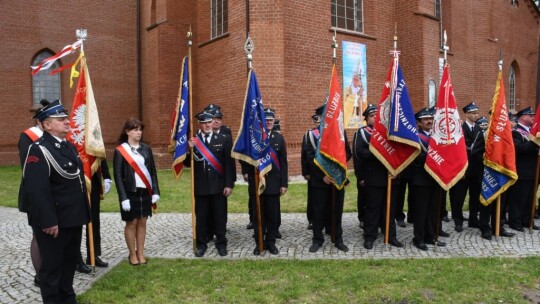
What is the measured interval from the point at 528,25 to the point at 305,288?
27.3 meters

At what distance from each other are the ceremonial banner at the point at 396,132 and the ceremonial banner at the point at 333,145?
538 mm

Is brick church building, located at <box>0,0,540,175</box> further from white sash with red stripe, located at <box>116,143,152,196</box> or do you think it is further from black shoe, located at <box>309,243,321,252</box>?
white sash with red stripe, located at <box>116,143,152,196</box>

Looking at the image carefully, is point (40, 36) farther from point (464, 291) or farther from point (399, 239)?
point (464, 291)

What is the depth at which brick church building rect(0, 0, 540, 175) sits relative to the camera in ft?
44.9

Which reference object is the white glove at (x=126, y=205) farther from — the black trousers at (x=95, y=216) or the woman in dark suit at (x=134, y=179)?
the black trousers at (x=95, y=216)

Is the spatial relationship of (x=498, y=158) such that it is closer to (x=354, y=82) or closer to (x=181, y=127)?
(x=181, y=127)

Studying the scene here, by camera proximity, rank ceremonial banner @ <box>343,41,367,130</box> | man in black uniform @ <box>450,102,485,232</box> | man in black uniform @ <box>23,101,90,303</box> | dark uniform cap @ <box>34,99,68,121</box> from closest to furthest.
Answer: man in black uniform @ <box>23,101,90,303</box> < dark uniform cap @ <box>34,99,68,121</box> < man in black uniform @ <box>450,102,485,232</box> < ceremonial banner @ <box>343,41,367,130</box>

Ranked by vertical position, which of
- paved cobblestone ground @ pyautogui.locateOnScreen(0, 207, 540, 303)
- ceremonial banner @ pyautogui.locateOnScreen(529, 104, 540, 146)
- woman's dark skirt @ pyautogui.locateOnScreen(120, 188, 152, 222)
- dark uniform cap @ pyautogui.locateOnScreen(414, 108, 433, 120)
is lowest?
paved cobblestone ground @ pyautogui.locateOnScreen(0, 207, 540, 303)

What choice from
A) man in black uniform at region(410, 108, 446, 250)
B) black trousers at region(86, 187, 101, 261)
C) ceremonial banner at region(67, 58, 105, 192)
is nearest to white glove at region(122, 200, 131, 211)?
ceremonial banner at region(67, 58, 105, 192)

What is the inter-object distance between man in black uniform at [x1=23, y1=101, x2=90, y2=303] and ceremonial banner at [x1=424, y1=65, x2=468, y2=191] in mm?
4629

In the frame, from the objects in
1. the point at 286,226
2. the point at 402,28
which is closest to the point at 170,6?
the point at 402,28

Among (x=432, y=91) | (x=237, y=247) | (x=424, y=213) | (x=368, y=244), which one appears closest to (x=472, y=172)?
(x=424, y=213)

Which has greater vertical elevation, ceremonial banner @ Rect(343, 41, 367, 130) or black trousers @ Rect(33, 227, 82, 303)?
ceremonial banner @ Rect(343, 41, 367, 130)

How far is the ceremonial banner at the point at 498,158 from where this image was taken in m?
6.96
